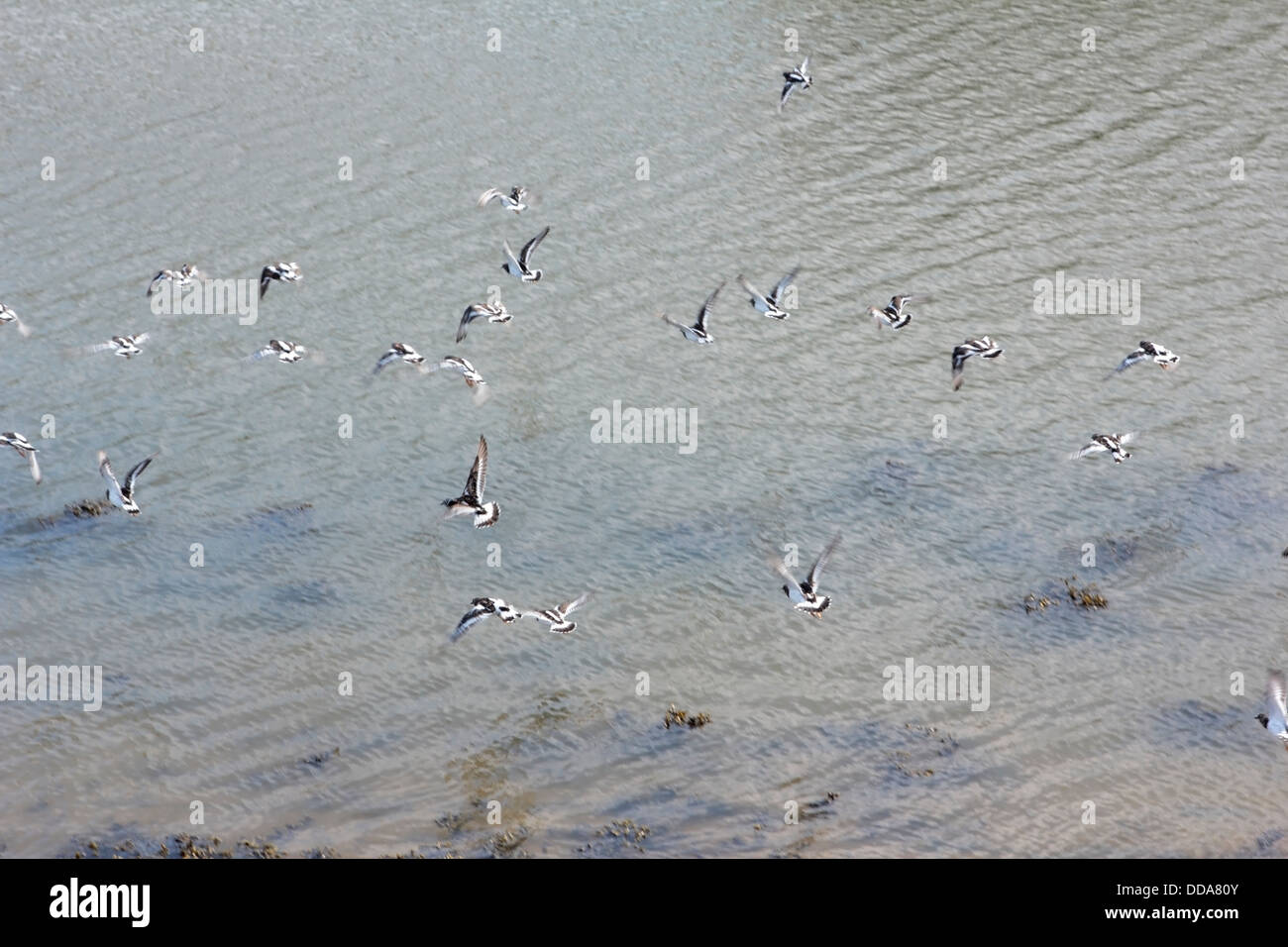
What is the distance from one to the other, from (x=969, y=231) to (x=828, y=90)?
9716 millimetres

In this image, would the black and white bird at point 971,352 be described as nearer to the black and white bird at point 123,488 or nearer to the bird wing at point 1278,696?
the bird wing at point 1278,696

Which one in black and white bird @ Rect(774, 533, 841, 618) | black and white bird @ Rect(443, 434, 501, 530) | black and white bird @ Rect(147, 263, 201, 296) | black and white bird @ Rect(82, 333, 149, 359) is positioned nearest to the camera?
black and white bird @ Rect(443, 434, 501, 530)

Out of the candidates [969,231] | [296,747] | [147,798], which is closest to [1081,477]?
[969,231]

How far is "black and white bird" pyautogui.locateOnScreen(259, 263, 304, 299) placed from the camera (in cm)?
3916

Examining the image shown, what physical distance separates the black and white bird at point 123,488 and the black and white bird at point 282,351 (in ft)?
14.8

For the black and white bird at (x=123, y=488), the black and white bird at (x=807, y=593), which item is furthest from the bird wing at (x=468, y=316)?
the black and white bird at (x=807, y=593)

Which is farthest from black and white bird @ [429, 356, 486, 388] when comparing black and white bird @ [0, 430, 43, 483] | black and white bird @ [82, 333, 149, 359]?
black and white bird @ [0, 430, 43, 483]

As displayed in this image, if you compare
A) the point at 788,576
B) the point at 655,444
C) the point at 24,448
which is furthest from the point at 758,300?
the point at 24,448

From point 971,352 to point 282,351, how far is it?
54.7ft

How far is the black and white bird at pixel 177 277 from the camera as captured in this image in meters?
39.3

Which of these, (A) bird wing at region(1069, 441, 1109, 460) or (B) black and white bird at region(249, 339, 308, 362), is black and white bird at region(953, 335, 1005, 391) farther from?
(B) black and white bird at region(249, 339, 308, 362)

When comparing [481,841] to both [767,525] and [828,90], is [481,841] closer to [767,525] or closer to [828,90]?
[767,525]

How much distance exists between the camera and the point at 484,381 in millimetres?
39781

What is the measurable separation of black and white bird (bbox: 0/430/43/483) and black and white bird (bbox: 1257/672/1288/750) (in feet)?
86.6
